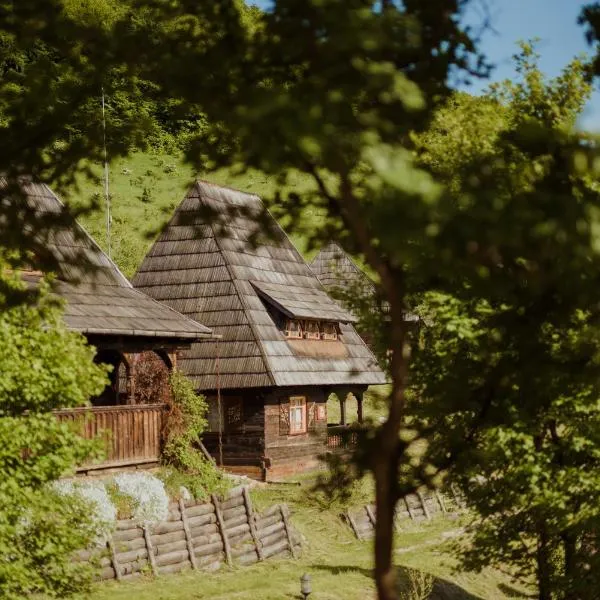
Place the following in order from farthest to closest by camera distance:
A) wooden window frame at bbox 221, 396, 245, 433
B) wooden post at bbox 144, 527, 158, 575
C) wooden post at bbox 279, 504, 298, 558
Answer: wooden window frame at bbox 221, 396, 245, 433
wooden post at bbox 279, 504, 298, 558
wooden post at bbox 144, 527, 158, 575

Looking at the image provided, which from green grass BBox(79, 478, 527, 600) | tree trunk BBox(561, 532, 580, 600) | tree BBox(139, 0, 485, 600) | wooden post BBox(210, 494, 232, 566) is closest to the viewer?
tree BBox(139, 0, 485, 600)

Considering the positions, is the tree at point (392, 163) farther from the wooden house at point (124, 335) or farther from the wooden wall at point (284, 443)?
the wooden wall at point (284, 443)

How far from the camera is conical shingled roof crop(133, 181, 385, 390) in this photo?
25375mm

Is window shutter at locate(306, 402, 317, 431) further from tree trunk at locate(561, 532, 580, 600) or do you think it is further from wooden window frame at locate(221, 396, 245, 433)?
tree trunk at locate(561, 532, 580, 600)

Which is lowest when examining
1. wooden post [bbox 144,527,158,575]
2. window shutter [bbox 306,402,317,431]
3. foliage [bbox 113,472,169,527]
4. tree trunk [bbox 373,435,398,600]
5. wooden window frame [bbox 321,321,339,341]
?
wooden post [bbox 144,527,158,575]

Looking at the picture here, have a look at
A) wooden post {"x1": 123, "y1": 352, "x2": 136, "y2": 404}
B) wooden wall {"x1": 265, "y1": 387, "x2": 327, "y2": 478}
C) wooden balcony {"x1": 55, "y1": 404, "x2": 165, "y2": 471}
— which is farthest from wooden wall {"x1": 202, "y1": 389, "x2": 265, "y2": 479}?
wooden post {"x1": 123, "y1": 352, "x2": 136, "y2": 404}

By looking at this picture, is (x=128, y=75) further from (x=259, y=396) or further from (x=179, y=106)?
(x=259, y=396)

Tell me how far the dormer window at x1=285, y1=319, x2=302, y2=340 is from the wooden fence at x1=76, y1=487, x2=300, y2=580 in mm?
7369

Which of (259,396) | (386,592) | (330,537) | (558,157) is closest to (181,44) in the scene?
(558,157)

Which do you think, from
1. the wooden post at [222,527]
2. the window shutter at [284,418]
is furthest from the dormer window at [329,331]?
the wooden post at [222,527]

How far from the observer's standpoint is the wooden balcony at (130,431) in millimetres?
19219

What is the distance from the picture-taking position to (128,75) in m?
5.17

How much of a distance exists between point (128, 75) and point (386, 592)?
9.65 ft

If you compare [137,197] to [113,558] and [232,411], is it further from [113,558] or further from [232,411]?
[113,558]
